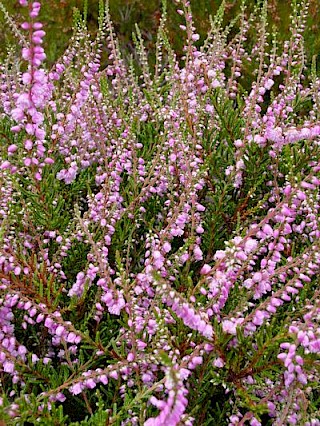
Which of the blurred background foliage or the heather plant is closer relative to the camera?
the heather plant

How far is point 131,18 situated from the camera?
619 centimetres

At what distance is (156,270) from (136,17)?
16.1 feet

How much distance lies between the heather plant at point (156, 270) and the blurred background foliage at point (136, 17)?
2.54 m

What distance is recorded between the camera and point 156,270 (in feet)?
6.27

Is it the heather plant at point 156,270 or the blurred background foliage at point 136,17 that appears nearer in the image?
the heather plant at point 156,270

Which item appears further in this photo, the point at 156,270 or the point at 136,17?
the point at 136,17

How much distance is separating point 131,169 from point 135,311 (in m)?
0.83

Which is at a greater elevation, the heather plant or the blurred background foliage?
the blurred background foliage

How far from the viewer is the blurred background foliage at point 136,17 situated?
17.3ft

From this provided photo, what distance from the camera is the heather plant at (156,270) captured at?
178 centimetres

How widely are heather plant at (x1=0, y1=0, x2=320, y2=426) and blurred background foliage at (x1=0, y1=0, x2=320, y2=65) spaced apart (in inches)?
99.9

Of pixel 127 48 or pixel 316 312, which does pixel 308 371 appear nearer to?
pixel 316 312

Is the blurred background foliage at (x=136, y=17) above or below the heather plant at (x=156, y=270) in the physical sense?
above

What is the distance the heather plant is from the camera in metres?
1.78
